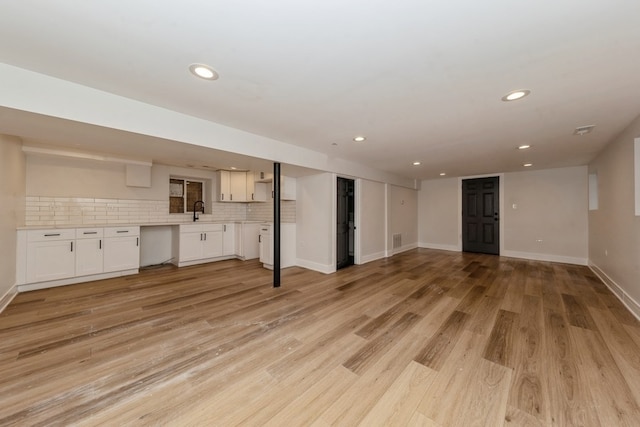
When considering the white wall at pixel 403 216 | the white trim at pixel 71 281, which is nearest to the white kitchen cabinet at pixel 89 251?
the white trim at pixel 71 281

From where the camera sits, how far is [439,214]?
24.6ft

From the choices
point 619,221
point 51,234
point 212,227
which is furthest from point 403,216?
point 51,234

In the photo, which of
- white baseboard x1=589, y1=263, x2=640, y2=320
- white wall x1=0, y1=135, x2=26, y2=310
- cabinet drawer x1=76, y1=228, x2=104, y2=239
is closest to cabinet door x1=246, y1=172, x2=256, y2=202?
cabinet drawer x1=76, y1=228, x2=104, y2=239

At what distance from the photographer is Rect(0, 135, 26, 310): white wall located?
112 inches

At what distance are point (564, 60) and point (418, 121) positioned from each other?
4.18ft

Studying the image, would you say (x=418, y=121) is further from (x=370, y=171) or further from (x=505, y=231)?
(x=505, y=231)

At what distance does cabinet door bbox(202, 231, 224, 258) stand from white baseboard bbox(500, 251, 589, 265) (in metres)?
7.20

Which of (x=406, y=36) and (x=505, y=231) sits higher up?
Result: (x=406, y=36)

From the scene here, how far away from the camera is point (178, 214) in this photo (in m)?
5.58

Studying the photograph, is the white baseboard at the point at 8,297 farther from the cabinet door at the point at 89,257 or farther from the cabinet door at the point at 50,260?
the cabinet door at the point at 89,257

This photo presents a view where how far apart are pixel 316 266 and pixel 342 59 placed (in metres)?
3.79

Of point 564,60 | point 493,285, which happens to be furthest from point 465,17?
point 493,285

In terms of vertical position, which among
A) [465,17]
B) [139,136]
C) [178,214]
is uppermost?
[465,17]

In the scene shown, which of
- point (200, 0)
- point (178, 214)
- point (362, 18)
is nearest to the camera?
point (200, 0)
